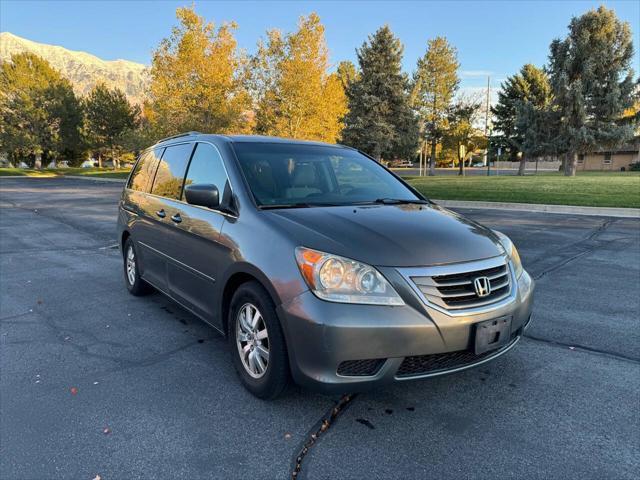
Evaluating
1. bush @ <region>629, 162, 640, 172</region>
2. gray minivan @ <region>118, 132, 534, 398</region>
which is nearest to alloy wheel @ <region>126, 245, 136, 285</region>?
gray minivan @ <region>118, 132, 534, 398</region>

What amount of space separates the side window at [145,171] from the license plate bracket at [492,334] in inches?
145

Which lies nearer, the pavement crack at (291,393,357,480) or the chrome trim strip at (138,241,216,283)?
the pavement crack at (291,393,357,480)

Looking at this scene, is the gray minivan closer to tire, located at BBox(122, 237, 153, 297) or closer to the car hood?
the car hood

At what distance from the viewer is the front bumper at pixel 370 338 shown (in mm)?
2371

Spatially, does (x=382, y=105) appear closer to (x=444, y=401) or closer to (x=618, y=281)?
(x=618, y=281)

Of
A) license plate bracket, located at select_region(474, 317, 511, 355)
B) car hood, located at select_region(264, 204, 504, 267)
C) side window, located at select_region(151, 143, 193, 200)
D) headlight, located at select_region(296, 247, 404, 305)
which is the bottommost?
license plate bracket, located at select_region(474, 317, 511, 355)

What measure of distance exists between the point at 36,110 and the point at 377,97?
3726 cm

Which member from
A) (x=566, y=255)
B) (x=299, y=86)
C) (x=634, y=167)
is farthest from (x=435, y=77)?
(x=566, y=255)

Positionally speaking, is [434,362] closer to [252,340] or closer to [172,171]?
[252,340]

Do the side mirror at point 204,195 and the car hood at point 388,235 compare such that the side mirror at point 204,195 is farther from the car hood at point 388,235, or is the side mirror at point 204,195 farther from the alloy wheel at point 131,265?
the alloy wheel at point 131,265

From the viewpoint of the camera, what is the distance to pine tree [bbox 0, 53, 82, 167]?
153ft

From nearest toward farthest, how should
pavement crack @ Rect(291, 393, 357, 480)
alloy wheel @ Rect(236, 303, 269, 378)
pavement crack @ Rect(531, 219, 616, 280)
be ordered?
pavement crack @ Rect(291, 393, 357, 480), alloy wheel @ Rect(236, 303, 269, 378), pavement crack @ Rect(531, 219, 616, 280)

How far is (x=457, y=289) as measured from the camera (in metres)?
2.55

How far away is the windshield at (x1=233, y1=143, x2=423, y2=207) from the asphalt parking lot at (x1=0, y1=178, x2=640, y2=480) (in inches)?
55.6
